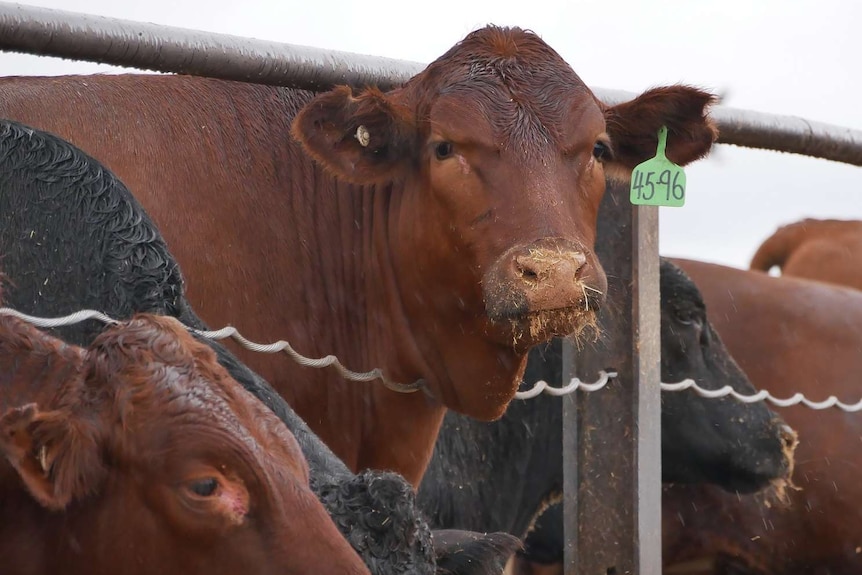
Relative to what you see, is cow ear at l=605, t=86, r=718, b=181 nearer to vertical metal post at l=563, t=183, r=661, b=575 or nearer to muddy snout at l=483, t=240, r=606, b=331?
vertical metal post at l=563, t=183, r=661, b=575

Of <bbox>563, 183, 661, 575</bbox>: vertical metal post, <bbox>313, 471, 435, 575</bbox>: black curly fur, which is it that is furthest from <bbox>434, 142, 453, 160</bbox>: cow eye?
<bbox>313, 471, 435, 575</bbox>: black curly fur

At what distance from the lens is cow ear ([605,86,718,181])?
Result: 422 cm

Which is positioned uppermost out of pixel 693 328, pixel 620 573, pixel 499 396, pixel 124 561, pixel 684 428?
pixel 693 328

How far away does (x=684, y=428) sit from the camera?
228 inches

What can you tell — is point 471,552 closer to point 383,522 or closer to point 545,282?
point 383,522

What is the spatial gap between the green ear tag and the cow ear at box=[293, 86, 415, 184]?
26.6 inches

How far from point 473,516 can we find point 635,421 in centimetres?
161

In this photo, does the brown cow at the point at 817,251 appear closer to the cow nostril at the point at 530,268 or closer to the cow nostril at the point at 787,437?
the cow nostril at the point at 787,437

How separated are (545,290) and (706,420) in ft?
8.46

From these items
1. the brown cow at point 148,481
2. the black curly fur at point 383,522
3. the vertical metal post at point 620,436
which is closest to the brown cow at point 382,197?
the vertical metal post at point 620,436

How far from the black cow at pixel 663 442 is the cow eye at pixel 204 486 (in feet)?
10.7

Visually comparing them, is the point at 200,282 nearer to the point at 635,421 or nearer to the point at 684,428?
the point at 635,421

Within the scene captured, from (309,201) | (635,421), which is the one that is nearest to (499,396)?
(635,421)

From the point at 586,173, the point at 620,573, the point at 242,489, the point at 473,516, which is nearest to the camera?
the point at 242,489
